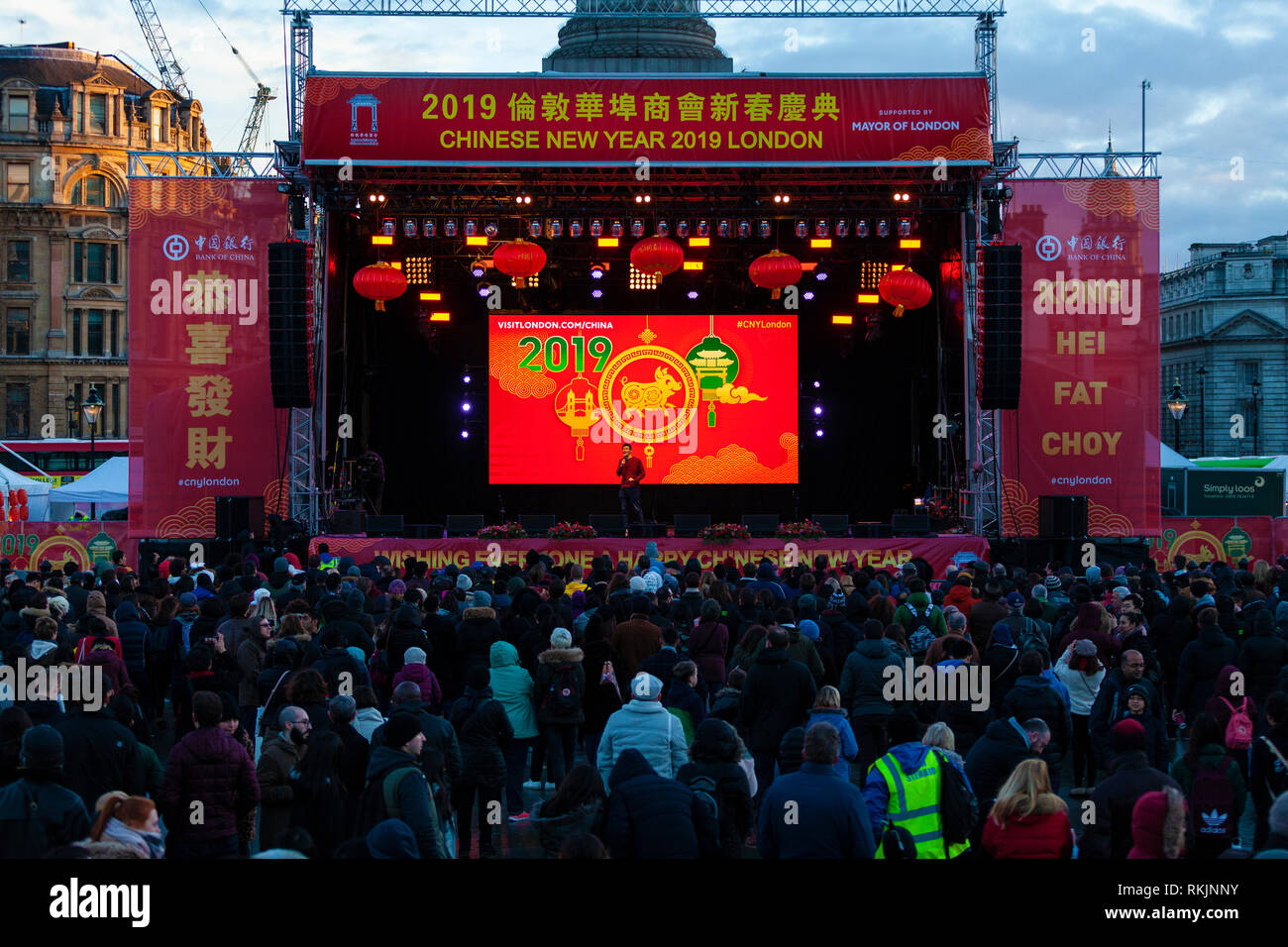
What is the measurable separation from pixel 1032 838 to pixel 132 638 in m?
7.73

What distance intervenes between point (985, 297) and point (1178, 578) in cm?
727

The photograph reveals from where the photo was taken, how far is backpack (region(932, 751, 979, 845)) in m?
5.88

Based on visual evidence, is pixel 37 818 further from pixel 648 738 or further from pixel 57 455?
pixel 57 455

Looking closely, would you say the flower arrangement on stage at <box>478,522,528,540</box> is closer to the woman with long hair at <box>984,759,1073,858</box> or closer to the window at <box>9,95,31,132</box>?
the woman with long hair at <box>984,759,1073,858</box>

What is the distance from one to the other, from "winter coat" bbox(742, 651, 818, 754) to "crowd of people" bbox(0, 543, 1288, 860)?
0.6 inches

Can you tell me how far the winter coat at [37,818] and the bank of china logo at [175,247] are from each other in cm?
1686

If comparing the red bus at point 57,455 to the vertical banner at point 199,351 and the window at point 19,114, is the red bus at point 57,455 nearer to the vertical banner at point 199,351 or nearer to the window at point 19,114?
the window at point 19,114

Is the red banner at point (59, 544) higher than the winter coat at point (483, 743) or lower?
higher

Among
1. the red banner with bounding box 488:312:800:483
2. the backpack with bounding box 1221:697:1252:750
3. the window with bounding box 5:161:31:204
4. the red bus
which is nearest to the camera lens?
the backpack with bounding box 1221:697:1252:750

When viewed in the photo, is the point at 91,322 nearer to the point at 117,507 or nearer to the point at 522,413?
the point at 117,507

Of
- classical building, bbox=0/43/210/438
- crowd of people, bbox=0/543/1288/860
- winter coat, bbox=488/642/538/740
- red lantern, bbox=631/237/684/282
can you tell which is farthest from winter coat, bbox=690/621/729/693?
classical building, bbox=0/43/210/438

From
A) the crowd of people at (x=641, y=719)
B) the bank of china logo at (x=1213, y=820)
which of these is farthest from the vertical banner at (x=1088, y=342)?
the bank of china logo at (x=1213, y=820)

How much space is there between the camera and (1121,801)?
582 cm

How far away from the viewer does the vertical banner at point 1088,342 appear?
69.2 feet
